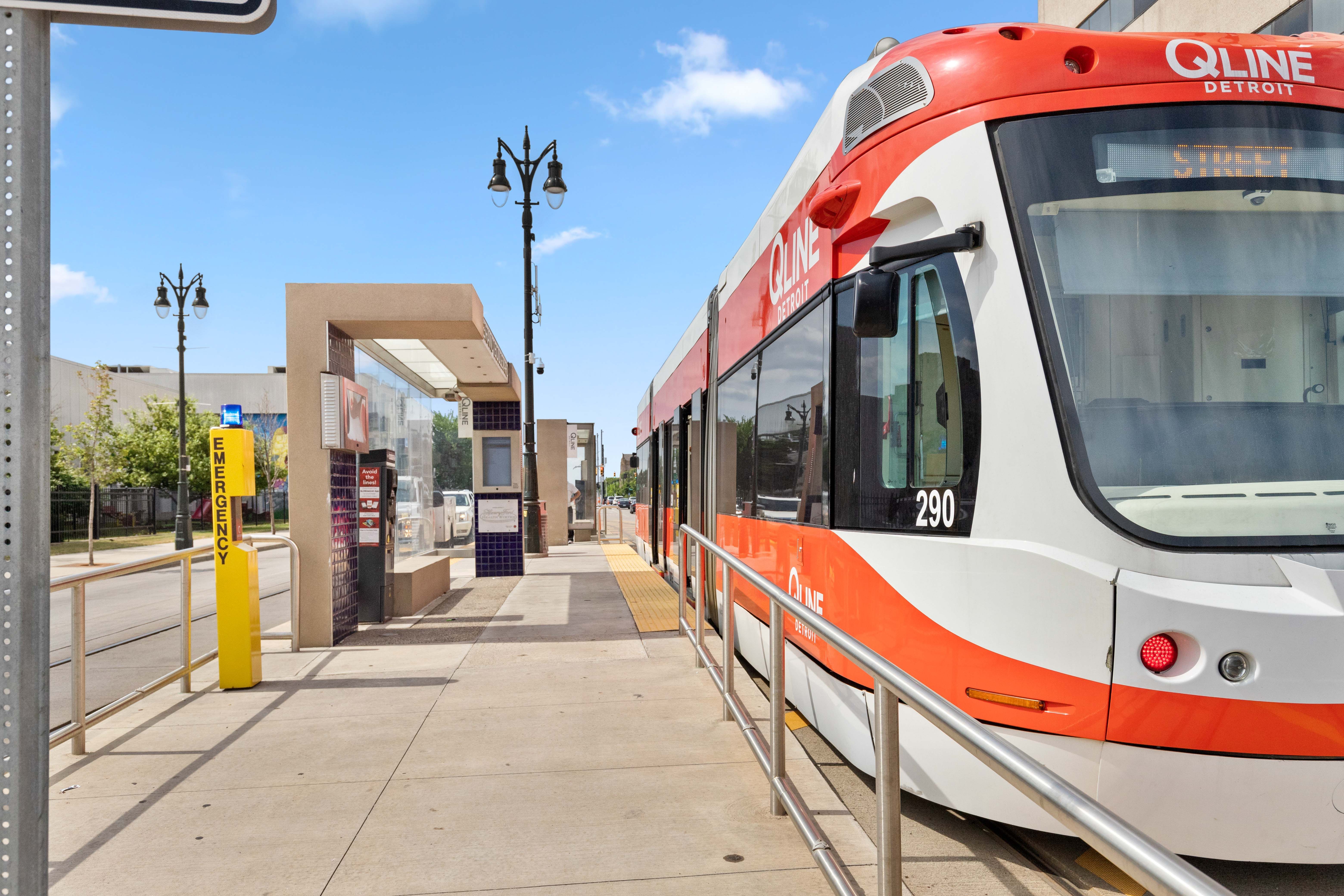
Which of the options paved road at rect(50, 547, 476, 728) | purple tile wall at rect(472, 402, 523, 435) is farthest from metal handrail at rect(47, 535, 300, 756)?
purple tile wall at rect(472, 402, 523, 435)

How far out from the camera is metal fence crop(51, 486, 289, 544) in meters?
32.0

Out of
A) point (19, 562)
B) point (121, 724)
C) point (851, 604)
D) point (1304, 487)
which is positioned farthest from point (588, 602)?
point (19, 562)

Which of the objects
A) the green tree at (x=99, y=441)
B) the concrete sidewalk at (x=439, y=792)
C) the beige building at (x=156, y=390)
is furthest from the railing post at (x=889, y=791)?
the beige building at (x=156, y=390)

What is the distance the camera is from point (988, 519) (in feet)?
12.3

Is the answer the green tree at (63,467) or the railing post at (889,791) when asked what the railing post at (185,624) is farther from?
the green tree at (63,467)

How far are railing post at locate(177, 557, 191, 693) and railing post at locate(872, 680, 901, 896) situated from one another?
6.08 metres

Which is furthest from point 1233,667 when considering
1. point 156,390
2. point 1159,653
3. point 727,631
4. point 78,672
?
Answer: point 156,390

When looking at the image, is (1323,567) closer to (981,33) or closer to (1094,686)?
(1094,686)

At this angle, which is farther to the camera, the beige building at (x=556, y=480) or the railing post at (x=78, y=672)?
the beige building at (x=556, y=480)

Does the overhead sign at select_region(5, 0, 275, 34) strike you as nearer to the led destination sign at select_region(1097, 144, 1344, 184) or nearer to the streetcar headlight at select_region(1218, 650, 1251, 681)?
the led destination sign at select_region(1097, 144, 1344, 184)

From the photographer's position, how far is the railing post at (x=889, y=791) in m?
2.65

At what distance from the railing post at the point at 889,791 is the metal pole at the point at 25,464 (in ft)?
6.52

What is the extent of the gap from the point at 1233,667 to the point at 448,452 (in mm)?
18580

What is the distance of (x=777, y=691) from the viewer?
13.8ft
